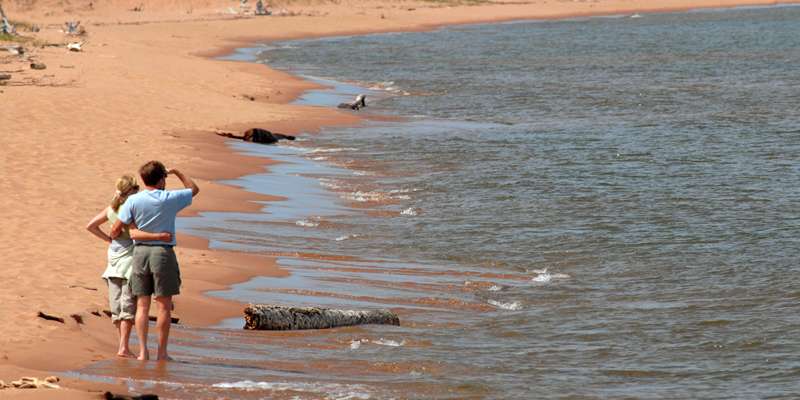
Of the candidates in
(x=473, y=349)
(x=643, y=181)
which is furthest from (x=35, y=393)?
(x=643, y=181)

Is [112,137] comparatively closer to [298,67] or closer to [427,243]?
[427,243]

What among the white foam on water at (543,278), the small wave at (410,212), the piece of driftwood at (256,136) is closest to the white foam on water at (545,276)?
the white foam on water at (543,278)

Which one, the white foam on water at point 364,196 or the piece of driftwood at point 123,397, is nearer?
the piece of driftwood at point 123,397

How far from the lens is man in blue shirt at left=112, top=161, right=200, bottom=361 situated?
960cm

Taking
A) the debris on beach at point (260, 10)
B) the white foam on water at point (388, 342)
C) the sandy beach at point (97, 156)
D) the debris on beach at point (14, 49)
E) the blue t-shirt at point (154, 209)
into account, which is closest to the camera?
the blue t-shirt at point (154, 209)

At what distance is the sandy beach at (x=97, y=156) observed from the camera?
35.6 ft

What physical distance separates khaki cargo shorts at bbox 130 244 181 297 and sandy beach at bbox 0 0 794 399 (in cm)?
68

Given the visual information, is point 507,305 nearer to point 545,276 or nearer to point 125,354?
point 545,276

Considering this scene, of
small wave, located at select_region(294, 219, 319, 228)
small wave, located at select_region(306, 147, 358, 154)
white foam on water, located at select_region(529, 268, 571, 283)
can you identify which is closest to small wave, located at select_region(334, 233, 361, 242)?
small wave, located at select_region(294, 219, 319, 228)

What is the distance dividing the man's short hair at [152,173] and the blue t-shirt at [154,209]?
10 centimetres

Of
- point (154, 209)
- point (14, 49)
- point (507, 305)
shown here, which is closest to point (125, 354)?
point (154, 209)

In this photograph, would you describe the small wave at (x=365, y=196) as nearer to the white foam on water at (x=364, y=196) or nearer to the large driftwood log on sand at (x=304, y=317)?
the white foam on water at (x=364, y=196)

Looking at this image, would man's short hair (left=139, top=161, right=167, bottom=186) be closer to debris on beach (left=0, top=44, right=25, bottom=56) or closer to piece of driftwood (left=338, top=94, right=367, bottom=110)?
piece of driftwood (left=338, top=94, right=367, bottom=110)

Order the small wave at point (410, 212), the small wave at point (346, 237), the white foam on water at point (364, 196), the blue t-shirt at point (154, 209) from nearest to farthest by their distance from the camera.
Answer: the blue t-shirt at point (154, 209) → the small wave at point (346, 237) → the small wave at point (410, 212) → the white foam on water at point (364, 196)
